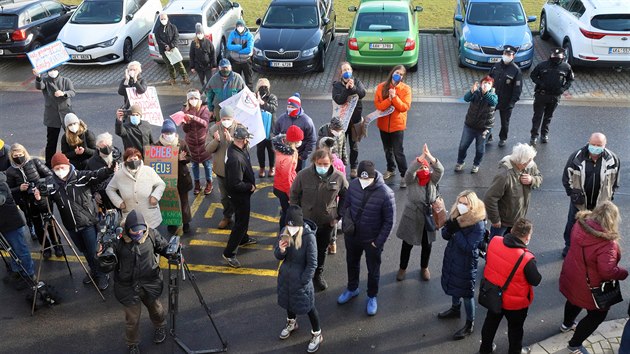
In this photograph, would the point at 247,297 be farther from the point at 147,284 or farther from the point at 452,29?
the point at 452,29

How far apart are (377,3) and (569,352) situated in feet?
36.3

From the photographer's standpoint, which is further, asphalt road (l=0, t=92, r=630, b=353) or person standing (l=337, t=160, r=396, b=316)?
asphalt road (l=0, t=92, r=630, b=353)

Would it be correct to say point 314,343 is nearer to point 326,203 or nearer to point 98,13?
point 326,203

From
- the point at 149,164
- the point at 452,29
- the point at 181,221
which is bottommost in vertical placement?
the point at 452,29

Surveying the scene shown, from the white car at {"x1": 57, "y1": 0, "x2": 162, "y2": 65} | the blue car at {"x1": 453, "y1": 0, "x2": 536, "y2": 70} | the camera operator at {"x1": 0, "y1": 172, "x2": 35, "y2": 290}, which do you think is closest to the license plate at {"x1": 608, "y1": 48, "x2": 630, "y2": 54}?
the blue car at {"x1": 453, "y1": 0, "x2": 536, "y2": 70}

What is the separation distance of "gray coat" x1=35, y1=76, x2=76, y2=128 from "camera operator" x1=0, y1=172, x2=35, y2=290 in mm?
3214

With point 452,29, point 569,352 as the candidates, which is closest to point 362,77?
point 452,29

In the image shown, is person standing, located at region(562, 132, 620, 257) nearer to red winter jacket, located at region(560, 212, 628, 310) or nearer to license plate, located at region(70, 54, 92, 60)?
red winter jacket, located at region(560, 212, 628, 310)

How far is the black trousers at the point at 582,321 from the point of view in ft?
19.4

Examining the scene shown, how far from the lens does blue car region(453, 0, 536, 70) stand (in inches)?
553

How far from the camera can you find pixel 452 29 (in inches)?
709

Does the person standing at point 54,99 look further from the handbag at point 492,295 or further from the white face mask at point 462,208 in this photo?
the handbag at point 492,295

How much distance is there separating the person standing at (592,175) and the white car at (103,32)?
12.0m

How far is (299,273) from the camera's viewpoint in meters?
5.95
